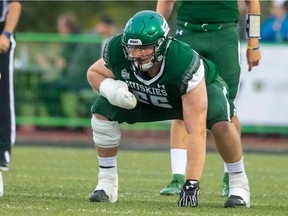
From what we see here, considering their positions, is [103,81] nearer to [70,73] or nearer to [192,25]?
[192,25]

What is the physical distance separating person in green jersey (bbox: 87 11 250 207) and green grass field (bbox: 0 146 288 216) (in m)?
0.23

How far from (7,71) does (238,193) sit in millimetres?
3298

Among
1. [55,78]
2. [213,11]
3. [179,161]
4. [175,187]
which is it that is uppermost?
[213,11]

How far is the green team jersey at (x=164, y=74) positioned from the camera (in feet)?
22.6

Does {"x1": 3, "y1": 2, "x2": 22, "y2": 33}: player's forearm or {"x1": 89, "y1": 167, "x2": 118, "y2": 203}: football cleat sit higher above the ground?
{"x1": 3, "y1": 2, "x2": 22, "y2": 33}: player's forearm

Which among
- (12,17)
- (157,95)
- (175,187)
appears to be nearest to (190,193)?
(157,95)

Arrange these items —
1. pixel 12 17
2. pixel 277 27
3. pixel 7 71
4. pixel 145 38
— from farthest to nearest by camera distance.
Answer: pixel 277 27
pixel 7 71
pixel 12 17
pixel 145 38

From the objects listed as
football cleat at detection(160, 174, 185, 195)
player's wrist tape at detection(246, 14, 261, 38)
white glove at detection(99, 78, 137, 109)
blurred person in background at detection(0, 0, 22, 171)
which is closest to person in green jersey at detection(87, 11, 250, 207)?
white glove at detection(99, 78, 137, 109)

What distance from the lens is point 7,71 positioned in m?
9.77

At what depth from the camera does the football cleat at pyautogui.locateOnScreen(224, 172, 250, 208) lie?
719 centimetres

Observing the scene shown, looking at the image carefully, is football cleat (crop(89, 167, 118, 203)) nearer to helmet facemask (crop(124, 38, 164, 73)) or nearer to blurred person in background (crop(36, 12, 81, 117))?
helmet facemask (crop(124, 38, 164, 73))

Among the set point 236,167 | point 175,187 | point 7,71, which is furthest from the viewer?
point 7,71

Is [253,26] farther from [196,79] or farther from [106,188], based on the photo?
[106,188]

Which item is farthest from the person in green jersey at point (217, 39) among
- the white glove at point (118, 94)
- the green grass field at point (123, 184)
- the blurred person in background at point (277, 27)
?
the blurred person in background at point (277, 27)
